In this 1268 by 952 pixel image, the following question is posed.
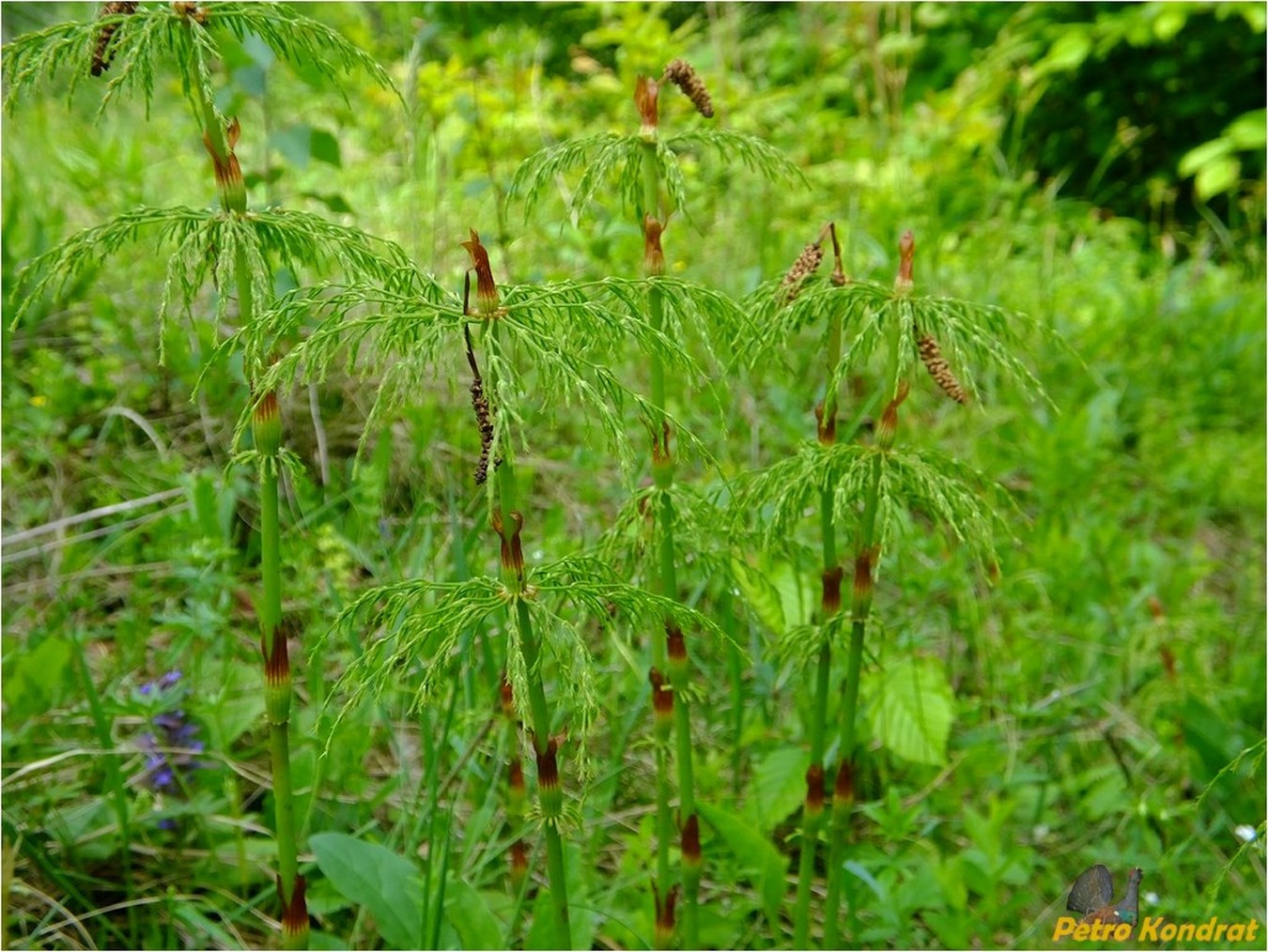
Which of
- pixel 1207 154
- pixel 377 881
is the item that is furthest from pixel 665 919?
pixel 1207 154

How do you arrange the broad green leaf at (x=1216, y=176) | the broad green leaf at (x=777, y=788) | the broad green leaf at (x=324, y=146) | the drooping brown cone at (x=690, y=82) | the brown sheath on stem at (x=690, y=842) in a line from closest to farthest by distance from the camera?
the drooping brown cone at (x=690, y=82) < the brown sheath on stem at (x=690, y=842) < the broad green leaf at (x=777, y=788) < the broad green leaf at (x=324, y=146) < the broad green leaf at (x=1216, y=176)

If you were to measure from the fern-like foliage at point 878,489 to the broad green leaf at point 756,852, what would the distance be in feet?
1.82

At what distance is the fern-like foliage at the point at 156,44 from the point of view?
3.67ft

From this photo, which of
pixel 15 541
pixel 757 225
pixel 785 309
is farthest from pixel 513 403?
pixel 757 225

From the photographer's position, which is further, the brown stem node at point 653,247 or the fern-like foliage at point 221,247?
the brown stem node at point 653,247

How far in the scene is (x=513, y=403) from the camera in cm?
94

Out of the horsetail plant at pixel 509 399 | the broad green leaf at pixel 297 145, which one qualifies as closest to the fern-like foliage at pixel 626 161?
the horsetail plant at pixel 509 399

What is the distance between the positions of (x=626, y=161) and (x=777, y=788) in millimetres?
1077

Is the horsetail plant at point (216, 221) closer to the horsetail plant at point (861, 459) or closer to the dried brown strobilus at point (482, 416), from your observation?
the dried brown strobilus at point (482, 416)

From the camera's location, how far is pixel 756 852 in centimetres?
177

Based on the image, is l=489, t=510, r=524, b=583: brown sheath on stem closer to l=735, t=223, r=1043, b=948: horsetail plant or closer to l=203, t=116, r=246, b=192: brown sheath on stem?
l=735, t=223, r=1043, b=948: horsetail plant

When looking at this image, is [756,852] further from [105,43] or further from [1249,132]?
[1249,132]

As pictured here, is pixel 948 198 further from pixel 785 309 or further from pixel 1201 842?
pixel 785 309

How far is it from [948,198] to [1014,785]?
3.33 meters
